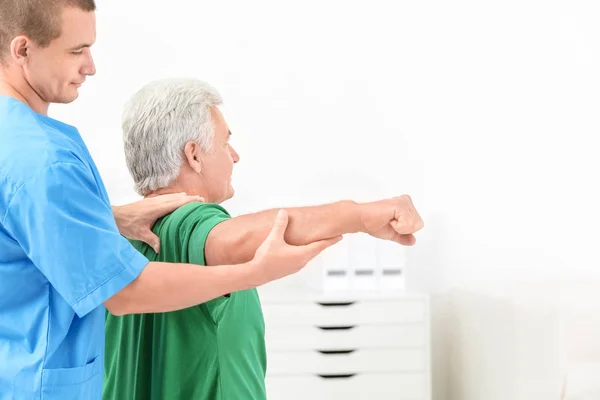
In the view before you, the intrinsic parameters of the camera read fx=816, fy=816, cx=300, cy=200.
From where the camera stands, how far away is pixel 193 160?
5.36ft

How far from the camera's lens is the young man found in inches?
45.5

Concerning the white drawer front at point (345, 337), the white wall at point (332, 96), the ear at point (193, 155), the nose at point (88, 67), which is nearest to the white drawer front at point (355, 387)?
the white drawer front at point (345, 337)

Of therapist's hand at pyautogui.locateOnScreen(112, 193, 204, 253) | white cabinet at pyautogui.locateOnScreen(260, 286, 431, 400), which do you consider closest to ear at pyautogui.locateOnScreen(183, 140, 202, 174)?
therapist's hand at pyautogui.locateOnScreen(112, 193, 204, 253)

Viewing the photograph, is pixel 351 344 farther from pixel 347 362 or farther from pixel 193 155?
pixel 193 155

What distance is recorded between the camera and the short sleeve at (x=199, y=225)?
1.32m

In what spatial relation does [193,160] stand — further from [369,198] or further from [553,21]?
[369,198]

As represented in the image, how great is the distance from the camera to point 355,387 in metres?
3.40

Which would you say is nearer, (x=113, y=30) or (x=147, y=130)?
(x=147, y=130)

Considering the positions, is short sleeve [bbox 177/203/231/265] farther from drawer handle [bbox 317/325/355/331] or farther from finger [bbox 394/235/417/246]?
drawer handle [bbox 317/325/355/331]

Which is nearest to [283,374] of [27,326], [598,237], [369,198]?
[369,198]

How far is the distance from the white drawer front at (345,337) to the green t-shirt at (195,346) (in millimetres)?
1826

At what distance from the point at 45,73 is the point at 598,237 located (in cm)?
160

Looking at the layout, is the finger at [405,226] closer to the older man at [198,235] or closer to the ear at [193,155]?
the older man at [198,235]

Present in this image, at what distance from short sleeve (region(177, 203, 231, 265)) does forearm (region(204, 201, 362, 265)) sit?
0.05 feet
